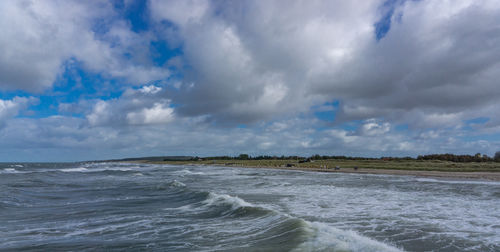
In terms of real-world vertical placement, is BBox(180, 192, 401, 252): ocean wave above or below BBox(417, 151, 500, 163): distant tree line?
below

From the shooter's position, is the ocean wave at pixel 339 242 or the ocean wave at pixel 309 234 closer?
the ocean wave at pixel 339 242

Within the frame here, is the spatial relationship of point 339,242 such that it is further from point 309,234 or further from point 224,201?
point 224,201

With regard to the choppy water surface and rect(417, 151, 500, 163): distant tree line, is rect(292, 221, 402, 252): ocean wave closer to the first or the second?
the choppy water surface

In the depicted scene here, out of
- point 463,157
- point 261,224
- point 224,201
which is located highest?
point 463,157

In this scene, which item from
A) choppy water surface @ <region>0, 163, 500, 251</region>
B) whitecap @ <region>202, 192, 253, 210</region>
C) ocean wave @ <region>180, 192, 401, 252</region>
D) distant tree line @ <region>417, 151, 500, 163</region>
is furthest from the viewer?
distant tree line @ <region>417, 151, 500, 163</region>

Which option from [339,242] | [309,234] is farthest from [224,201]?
[339,242]

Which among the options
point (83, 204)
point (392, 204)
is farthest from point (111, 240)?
point (392, 204)

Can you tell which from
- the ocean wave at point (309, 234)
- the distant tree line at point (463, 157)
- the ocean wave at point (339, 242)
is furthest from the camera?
the distant tree line at point (463, 157)

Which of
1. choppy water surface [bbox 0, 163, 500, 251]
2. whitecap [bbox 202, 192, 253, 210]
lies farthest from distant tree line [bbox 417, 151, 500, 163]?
whitecap [bbox 202, 192, 253, 210]

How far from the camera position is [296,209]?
15578mm

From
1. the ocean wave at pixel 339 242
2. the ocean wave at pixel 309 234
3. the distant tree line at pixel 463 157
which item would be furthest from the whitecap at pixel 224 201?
the distant tree line at pixel 463 157

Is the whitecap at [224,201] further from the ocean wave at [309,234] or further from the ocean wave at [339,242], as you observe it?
the ocean wave at [339,242]

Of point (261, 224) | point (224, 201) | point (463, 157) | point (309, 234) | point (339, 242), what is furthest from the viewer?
point (463, 157)

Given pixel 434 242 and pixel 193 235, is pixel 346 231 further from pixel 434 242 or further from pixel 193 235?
pixel 193 235
